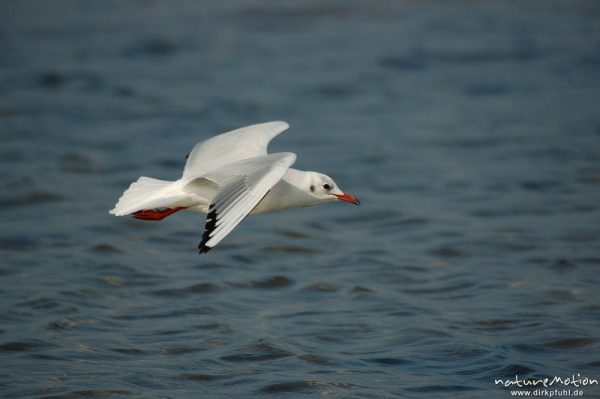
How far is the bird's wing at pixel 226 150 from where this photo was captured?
7574mm

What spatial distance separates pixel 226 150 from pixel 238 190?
59.5 inches

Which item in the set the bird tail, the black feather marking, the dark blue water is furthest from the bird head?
the black feather marking

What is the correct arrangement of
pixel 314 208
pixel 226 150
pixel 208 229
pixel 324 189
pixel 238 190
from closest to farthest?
pixel 208 229
pixel 238 190
pixel 324 189
pixel 226 150
pixel 314 208

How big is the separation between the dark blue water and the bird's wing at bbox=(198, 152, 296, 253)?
1113 millimetres

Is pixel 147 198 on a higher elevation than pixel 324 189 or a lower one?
higher

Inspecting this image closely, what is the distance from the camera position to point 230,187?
6.46m

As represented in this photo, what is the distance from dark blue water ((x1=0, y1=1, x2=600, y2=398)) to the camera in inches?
276

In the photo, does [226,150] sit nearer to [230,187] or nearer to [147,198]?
[147,198]

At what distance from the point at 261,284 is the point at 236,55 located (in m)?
8.55

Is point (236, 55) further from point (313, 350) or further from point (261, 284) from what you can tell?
point (313, 350)

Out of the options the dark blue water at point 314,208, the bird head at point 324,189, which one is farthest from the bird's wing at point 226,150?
the dark blue water at point 314,208

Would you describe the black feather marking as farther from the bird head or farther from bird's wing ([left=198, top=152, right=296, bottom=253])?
Answer: the bird head

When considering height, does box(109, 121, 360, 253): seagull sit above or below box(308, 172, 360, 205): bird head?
above

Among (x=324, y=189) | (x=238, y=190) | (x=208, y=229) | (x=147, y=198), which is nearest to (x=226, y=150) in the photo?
(x=324, y=189)
